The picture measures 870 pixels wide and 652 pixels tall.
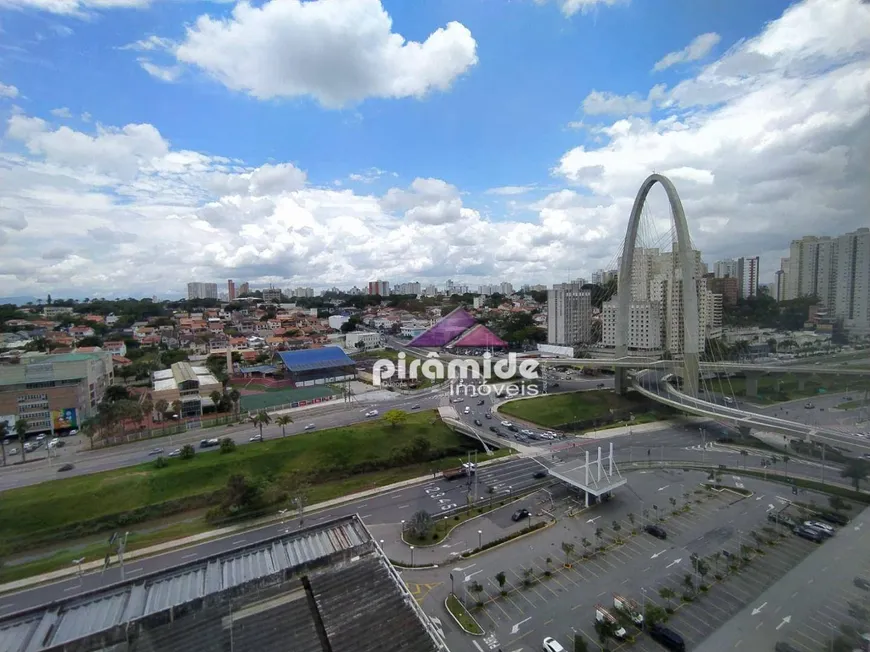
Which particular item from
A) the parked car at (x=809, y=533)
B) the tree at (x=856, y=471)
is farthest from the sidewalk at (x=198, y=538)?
the tree at (x=856, y=471)

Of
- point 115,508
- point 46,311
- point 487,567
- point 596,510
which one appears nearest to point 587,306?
point 596,510

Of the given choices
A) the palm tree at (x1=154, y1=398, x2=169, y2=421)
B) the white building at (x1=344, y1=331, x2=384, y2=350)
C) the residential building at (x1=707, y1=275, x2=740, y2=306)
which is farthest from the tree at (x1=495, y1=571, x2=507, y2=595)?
the residential building at (x1=707, y1=275, x2=740, y2=306)

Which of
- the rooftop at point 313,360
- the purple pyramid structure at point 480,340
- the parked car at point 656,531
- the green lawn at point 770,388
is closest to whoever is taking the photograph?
the parked car at point 656,531

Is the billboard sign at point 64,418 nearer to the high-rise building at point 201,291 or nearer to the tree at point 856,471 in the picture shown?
the tree at point 856,471

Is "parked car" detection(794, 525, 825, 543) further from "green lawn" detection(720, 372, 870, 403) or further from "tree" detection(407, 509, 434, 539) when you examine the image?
"green lawn" detection(720, 372, 870, 403)

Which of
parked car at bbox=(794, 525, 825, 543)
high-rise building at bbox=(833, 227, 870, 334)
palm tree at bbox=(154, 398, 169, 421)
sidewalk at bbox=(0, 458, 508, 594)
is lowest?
sidewalk at bbox=(0, 458, 508, 594)
